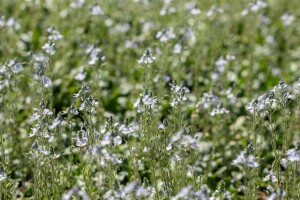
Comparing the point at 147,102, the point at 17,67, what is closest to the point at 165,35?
the point at 17,67

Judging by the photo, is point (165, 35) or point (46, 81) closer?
point (46, 81)

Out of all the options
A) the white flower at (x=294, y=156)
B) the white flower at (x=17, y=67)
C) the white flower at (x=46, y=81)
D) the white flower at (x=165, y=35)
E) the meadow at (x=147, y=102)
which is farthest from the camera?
the white flower at (x=165, y=35)

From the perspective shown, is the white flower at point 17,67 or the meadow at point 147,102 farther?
the white flower at point 17,67

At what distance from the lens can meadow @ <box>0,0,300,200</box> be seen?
12.5 feet

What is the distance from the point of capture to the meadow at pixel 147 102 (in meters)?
3.82

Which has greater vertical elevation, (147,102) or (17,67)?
(17,67)

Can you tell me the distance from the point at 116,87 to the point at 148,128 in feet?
8.32

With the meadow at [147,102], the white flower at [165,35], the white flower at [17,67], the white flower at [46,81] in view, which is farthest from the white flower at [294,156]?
the white flower at [17,67]

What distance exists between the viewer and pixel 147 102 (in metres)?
3.82

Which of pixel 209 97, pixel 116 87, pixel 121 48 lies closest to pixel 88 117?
pixel 209 97

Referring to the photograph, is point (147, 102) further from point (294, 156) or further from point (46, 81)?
point (294, 156)

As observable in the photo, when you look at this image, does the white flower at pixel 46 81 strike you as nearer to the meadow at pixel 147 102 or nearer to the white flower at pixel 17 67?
the meadow at pixel 147 102

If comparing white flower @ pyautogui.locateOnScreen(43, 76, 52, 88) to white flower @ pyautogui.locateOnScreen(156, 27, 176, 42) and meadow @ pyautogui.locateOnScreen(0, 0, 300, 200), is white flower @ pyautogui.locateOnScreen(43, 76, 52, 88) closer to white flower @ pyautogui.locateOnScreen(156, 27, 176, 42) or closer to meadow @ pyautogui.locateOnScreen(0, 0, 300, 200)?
meadow @ pyautogui.locateOnScreen(0, 0, 300, 200)

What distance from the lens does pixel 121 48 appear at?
6.96m
